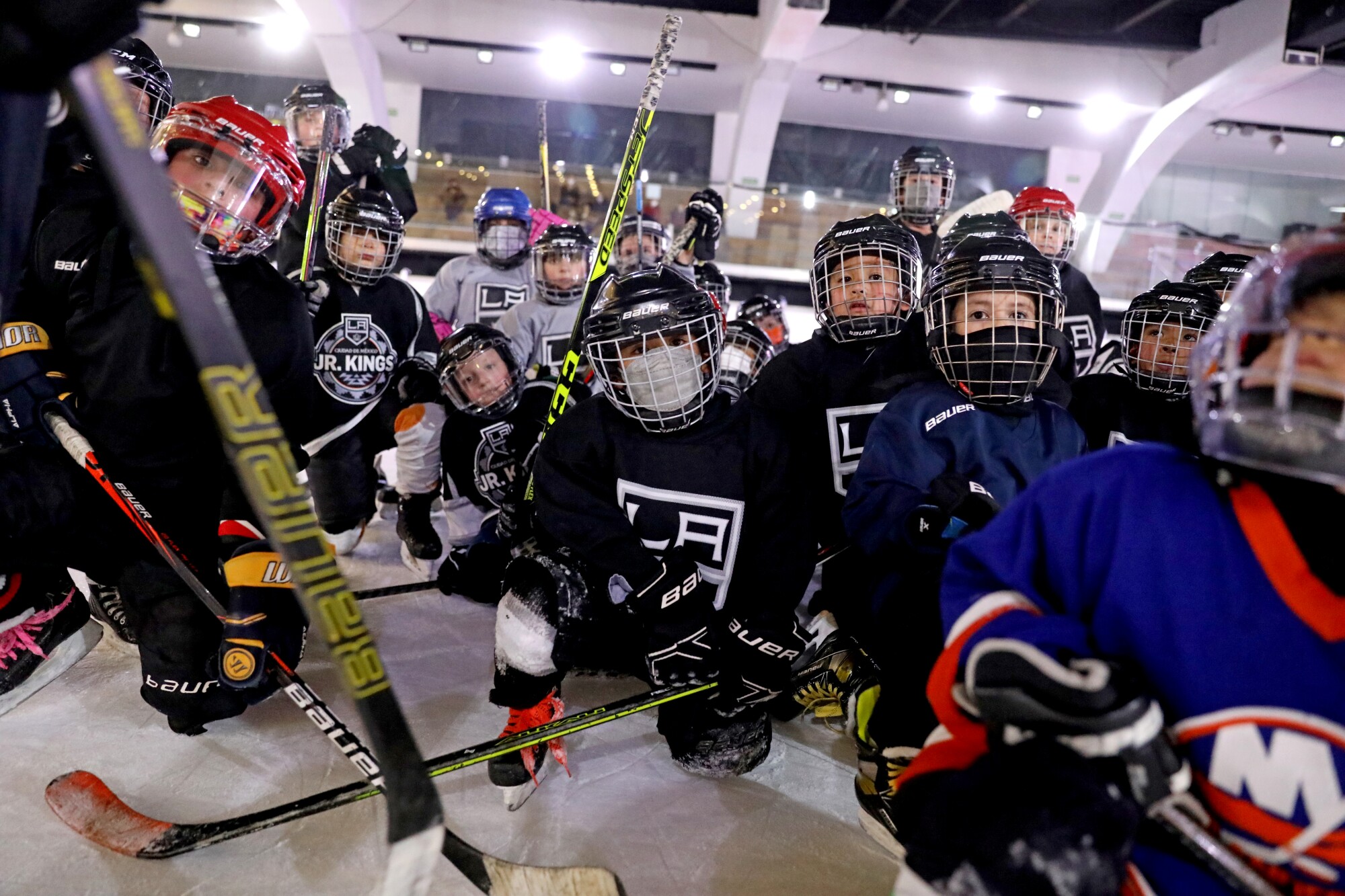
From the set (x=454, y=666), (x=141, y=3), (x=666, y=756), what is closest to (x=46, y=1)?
(x=141, y=3)

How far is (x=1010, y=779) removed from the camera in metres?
0.93

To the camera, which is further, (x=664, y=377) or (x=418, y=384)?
(x=418, y=384)

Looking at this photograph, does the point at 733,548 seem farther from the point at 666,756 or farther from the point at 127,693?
the point at 127,693

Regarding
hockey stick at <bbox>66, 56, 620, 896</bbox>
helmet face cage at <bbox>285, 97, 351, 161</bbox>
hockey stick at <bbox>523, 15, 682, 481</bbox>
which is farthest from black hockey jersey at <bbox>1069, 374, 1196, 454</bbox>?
helmet face cage at <bbox>285, 97, 351, 161</bbox>

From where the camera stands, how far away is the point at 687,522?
6.86ft

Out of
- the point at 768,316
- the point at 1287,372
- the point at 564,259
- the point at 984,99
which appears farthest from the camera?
the point at 984,99

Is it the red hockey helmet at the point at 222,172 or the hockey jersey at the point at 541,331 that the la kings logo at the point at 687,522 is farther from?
the hockey jersey at the point at 541,331

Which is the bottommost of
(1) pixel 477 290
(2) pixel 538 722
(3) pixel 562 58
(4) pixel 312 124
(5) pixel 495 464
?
(2) pixel 538 722

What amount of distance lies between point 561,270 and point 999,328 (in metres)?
2.40

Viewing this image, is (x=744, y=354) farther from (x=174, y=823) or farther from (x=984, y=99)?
(x=984, y=99)

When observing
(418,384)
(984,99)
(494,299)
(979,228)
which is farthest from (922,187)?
(984,99)

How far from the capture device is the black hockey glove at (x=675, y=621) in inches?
77.9

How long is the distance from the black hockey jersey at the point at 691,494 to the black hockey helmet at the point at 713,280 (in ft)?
8.55

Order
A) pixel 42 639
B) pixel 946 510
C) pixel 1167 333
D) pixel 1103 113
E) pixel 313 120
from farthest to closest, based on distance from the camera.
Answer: pixel 1103 113
pixel 313 120
pixel 1167 333
pixel 42 639
pixel 946 510
